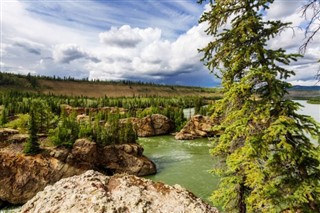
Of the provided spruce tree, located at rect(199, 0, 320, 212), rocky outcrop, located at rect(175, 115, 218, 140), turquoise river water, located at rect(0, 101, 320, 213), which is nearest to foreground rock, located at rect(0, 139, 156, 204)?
turquoise river water, located at rect(0, 101, 320, 213)

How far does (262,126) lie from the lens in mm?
9320

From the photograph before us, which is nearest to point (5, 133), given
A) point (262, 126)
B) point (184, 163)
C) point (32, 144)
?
point (32, 144)

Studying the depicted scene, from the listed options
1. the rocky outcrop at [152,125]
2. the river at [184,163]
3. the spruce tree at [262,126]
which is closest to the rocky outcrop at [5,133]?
the river at [184,163]

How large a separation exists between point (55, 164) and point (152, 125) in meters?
46.8

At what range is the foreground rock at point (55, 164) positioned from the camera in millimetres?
28359

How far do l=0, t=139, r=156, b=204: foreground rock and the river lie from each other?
356cm

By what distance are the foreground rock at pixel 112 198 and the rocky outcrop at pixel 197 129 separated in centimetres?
5812

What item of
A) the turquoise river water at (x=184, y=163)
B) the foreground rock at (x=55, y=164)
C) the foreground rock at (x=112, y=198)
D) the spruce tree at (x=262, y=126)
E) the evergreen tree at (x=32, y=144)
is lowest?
the turquoise river water at (x=184, y=163)

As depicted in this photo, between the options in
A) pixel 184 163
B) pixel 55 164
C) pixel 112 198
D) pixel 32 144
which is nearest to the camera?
pixel 112 198

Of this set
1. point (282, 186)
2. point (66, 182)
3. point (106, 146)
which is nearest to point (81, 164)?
point (106, 146)

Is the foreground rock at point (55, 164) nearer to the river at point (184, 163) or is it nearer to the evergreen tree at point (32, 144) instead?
the evergreen tree at point (32, 144)

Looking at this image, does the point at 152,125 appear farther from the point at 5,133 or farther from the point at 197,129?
the point at 5,133

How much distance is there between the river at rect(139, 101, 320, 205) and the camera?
3159 centimetres

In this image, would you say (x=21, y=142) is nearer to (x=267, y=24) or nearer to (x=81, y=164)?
(x=81, y=164)
